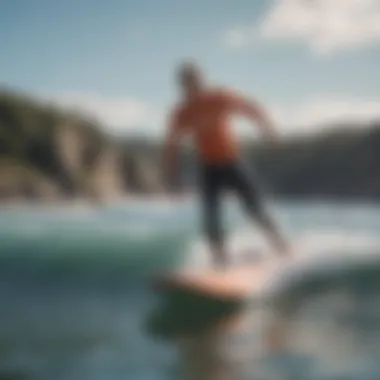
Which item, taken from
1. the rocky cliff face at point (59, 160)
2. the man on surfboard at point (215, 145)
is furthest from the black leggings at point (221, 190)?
the rocky cliff face at point (59, 160)

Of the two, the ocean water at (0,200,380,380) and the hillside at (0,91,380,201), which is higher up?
the hillside at (0,91,380,201)

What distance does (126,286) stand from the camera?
1.60 m

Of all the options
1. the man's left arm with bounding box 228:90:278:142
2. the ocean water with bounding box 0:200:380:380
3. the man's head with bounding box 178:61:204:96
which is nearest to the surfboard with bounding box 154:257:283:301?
the ocean water with bounding box 0:200:380:380

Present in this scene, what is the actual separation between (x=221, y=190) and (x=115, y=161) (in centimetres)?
25

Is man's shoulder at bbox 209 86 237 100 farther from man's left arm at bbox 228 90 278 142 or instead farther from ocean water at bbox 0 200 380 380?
ocean water at bbox 0 200 380 380

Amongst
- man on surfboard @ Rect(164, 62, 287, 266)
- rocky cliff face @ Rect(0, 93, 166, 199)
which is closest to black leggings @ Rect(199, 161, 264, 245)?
man on surfboard @ Rect(164, 62, 287, 266)

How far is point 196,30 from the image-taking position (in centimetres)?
164

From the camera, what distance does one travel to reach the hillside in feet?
5.24

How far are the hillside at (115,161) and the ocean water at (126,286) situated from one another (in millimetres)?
42

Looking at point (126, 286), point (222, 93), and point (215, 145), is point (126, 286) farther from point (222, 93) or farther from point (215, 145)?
point (222, 93)

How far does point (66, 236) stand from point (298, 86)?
617mm

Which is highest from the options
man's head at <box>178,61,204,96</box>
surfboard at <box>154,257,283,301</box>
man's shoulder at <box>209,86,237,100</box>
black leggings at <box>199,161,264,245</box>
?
man's head at <box>178,61,204,96</box>

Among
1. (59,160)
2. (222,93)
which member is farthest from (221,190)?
(59,160)

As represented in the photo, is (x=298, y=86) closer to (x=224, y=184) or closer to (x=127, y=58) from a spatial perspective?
(x=224, y=184)
